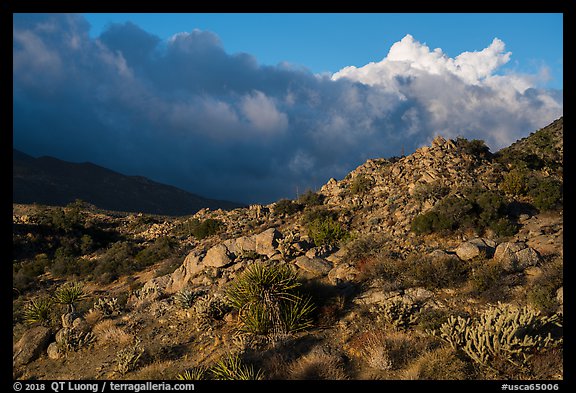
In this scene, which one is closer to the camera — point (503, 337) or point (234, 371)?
point (503, 337)

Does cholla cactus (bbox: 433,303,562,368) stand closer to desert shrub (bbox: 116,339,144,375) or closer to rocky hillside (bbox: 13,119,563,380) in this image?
rocky hillside (bbox: 13,119,563,380)

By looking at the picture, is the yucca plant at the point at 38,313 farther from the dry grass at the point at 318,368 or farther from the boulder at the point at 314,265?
the dry grass at the point at 318,368

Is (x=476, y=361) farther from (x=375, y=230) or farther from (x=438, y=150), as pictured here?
(x=438, y=150)

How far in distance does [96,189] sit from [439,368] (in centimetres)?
11134

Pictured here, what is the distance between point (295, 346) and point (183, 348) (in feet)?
10.5

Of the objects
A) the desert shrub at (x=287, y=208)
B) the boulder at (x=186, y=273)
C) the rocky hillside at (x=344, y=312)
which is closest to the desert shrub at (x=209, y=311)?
the rocky hillside at (x=344, y=312)

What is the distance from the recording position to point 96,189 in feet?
339

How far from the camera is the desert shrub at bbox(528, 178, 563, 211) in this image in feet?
68.5

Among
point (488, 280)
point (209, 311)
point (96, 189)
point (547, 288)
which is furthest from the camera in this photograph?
point (96, 189)

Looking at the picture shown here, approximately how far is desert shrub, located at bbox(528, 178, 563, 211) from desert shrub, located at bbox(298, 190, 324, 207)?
15.7m

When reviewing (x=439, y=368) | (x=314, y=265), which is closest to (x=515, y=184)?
(x=314, y=265)

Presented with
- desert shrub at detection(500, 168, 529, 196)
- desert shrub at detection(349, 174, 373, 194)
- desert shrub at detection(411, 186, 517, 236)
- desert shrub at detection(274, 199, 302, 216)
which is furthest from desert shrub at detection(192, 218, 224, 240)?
desert shrub at detection(500, 168, 529, 196)

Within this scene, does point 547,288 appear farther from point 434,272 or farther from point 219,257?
point 219,257
